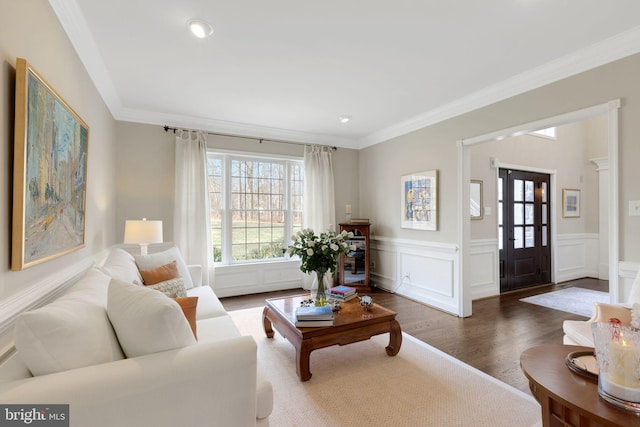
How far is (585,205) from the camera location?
5.67 m

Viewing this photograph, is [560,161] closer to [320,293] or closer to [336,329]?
[320,293]

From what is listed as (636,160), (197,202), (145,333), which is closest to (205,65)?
(197,202)

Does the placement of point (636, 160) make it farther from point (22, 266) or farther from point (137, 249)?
point (137, 249)

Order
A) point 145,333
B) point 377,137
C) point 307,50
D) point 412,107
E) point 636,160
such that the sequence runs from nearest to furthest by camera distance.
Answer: point 145,333, point 636,160, point 307,50, point 412,107, point 377,137

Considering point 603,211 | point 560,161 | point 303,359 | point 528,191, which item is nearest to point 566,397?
point 303,359

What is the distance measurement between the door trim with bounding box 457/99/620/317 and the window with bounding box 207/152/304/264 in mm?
2523

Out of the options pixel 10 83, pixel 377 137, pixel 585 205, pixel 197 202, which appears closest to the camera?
pixel 10 83

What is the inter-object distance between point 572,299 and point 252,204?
5131mm

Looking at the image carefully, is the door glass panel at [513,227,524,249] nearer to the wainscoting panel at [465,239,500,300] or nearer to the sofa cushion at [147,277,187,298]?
the wainscoting panel at [465,239,500,300]

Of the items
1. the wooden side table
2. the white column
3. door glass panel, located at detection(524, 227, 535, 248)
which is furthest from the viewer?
the white column

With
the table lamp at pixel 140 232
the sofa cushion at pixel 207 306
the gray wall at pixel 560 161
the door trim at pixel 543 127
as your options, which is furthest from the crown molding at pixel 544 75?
the table lamp at pixel 140 232

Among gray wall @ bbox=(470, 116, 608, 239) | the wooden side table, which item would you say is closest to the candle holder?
the wooden side table

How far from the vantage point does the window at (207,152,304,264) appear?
14.9ft

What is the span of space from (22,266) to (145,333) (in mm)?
728
